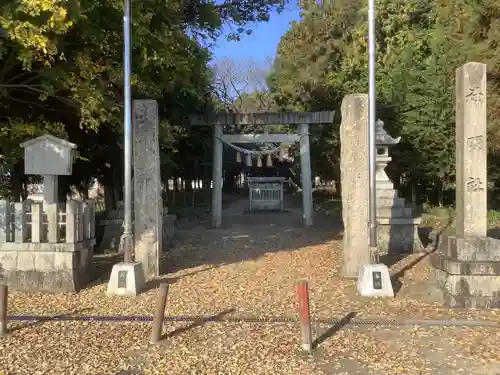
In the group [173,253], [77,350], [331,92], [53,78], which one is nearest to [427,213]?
[331,92]

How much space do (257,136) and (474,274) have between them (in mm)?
12592


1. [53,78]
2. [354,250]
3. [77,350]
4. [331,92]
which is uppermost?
[331,92]

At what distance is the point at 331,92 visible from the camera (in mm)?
26469

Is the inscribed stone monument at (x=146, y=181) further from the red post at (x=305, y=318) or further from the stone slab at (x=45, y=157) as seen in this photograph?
the red post at (x=305, y=318)

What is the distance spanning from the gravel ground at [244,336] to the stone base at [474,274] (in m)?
0.20

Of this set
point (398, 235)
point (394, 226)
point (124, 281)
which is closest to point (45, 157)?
point (124, 281)

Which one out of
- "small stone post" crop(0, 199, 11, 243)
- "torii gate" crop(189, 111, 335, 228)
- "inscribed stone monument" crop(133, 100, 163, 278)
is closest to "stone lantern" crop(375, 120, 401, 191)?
"torii gate" crop(189, 111, 335, 228)

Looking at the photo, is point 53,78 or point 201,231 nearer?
point 53,78

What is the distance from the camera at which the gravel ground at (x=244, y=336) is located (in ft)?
17.8

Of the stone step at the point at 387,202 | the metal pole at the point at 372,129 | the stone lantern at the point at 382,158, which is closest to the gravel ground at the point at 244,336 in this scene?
the metal pole at the point at 372,129

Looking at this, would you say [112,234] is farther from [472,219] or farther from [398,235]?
[472,219]

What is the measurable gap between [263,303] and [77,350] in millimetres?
2967

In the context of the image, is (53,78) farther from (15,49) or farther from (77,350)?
(77,350)

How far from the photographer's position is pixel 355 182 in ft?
30.4
